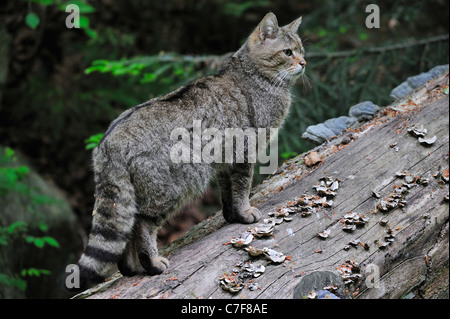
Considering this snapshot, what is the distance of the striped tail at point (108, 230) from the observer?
9.34 feet

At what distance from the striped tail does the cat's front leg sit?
2.75ft

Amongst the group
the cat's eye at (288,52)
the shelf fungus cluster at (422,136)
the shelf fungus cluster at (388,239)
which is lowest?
the shelf fungus cluster at (388,239)

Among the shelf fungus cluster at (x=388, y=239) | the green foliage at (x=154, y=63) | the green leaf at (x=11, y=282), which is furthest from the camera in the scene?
the green foliage at (x=154, y=63)

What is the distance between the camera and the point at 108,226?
2920mm

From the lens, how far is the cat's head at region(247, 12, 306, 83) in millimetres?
3912

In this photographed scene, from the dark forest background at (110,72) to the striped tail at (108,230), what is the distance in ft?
3.83

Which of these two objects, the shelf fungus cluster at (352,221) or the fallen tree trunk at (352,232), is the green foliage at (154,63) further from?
the shelf fungus cluster at (352,221)

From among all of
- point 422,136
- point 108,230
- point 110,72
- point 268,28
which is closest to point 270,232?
point 108,230

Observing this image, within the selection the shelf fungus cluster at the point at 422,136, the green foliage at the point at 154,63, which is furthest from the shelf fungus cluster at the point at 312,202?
the green foliage at the point at 154,63

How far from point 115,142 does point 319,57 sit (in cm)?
338

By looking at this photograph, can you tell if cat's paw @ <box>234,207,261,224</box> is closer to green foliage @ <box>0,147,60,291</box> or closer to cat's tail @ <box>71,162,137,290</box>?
cat's tail @ <box>71,162,137,290</box>

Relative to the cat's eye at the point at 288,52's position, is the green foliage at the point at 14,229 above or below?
below

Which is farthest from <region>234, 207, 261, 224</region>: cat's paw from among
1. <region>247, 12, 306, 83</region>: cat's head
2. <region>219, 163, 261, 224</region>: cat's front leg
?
<region>247, 12, 306, 83</region>: cat's head
